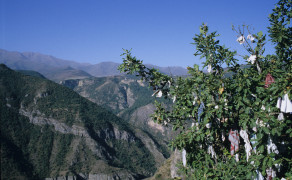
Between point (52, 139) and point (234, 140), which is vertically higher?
point (234, 140)

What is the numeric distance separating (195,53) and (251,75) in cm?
202

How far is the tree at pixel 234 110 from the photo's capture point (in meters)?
6.27

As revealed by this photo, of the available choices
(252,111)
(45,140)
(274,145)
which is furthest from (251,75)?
(45,140)

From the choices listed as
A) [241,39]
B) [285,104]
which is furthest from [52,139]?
[285,104]

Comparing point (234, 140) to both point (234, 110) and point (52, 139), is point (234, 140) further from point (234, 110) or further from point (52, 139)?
point (52, 139)

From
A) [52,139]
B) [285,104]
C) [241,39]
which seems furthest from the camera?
[52,139]

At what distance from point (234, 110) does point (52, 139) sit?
17752 cm

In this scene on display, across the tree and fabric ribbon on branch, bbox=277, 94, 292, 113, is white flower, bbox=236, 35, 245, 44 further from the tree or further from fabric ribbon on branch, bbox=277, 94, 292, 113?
fabric ribbon on branch, bbox=277, 94, 292, 113

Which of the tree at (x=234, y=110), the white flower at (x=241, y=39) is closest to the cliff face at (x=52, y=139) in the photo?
the tree at (x=234, y=110)

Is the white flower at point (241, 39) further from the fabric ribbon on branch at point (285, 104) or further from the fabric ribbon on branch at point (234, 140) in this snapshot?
the fabric ribbon on branch at point (234, 140)

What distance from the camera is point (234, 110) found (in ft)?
24.7

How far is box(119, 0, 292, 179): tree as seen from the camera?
6273 mm

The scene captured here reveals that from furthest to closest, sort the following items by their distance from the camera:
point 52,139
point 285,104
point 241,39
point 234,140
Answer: point 52,139, point 241,39, point 234,140, point 285,104

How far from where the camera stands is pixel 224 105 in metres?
6.92
